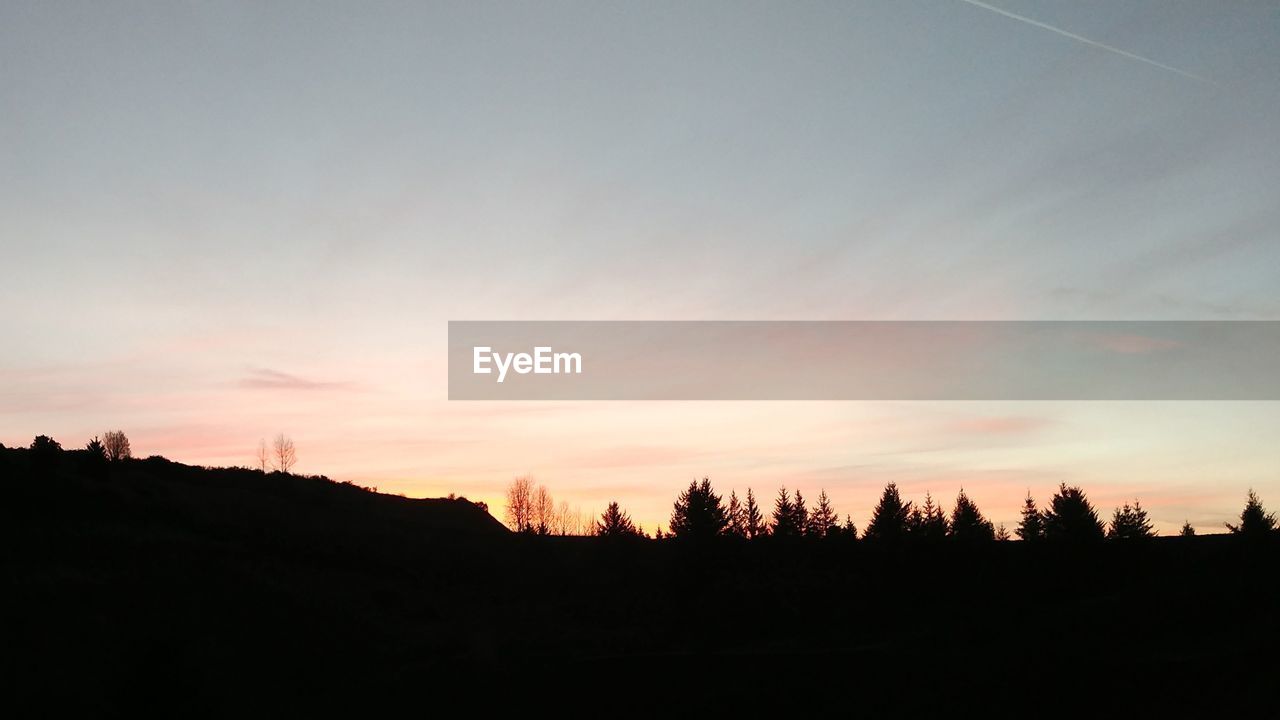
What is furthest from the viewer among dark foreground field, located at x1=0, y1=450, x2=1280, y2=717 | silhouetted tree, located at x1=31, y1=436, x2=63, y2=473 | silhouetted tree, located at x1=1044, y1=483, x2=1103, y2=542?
silhouetted tree, located at x1=1044, y1=483, x2=1103, y2=542

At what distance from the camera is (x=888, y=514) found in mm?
85625

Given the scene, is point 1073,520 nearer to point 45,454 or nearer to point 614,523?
point 614,523

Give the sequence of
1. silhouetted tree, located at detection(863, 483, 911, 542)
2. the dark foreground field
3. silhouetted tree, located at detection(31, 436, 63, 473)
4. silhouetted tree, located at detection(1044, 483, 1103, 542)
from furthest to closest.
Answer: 1. silhouetted tree, located at detection(863, 483, 911, 542)
2. silhouetted tree, located at detection(1044, 483, 1103, 542)
3. silhouetted tree, located at detection(31, 436, 63, 473)
4. the dark foreground field

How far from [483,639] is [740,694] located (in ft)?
73.0

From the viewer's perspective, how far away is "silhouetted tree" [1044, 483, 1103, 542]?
72188 millimetres

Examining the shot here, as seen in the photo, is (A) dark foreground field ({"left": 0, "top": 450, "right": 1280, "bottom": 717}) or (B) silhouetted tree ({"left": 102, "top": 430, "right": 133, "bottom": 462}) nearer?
(A) dark foreground field ({"left": 0, "top": 450, "right": 1280, "bottom": 717})

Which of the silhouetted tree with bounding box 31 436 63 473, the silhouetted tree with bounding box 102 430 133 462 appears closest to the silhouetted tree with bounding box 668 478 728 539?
the silhouetted tree with bounding box 31 436 63 473

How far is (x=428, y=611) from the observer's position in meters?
56.6

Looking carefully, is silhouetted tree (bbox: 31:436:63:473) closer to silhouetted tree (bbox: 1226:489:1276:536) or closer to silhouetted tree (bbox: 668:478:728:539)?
silhouetted tree (bbox: 668:478:728:539)

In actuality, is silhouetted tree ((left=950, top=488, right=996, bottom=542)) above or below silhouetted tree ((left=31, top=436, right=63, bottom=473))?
below

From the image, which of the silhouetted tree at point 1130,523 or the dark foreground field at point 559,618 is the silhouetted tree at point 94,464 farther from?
the silhouetted tree at point 1130,523

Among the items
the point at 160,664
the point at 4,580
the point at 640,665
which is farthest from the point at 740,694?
the point at 4,580

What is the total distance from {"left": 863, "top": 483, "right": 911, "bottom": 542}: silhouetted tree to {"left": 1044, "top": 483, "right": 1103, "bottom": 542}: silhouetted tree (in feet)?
→ 40.7

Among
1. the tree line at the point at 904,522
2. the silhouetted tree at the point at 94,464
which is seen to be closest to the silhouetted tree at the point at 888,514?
the tree line at the point at 904,522
